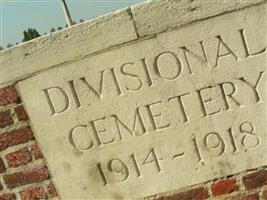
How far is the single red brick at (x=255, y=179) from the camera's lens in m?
3.50

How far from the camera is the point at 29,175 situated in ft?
11.9

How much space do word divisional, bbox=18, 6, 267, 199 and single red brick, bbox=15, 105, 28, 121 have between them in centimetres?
4

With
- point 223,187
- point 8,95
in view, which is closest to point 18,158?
point 8,95

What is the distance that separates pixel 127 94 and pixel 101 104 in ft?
0.53

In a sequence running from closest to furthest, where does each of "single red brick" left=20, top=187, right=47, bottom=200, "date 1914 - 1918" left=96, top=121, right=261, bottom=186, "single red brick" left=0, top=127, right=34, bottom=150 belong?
"date 1914 - 1918" left=96, top=121, right=261, bottom=186, "single red brick" left=0, top=127, right=34, bottom=150, "single red brick" left=20, top=187, right=47, bottom=200

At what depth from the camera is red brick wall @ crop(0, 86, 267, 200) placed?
11.6 feet

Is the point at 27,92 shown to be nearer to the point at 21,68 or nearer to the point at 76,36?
the point at 21,68

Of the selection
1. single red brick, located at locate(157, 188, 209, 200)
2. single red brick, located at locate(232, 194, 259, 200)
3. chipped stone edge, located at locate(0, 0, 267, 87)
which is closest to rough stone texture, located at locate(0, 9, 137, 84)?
chipped stone edge, located at locate(0, 0, 267, 87)

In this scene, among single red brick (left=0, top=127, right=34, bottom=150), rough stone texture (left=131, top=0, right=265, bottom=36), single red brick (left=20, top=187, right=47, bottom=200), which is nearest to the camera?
rough stone texture (left=131, top=0, right=265, bottom=36)

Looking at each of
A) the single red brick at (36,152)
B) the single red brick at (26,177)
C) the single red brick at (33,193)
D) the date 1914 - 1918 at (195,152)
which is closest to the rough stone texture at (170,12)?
the date 1914 - 1918 at (195,152)

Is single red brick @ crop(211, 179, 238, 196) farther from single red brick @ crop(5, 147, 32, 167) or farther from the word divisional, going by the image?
single red brick @ crop(5, 147, 32, 167)

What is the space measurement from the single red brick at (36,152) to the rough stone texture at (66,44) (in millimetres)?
418

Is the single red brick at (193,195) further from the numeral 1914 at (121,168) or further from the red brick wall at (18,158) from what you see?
the red brick wall at (18,158)

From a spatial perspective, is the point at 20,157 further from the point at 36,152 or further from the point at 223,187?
the point at 223,187
